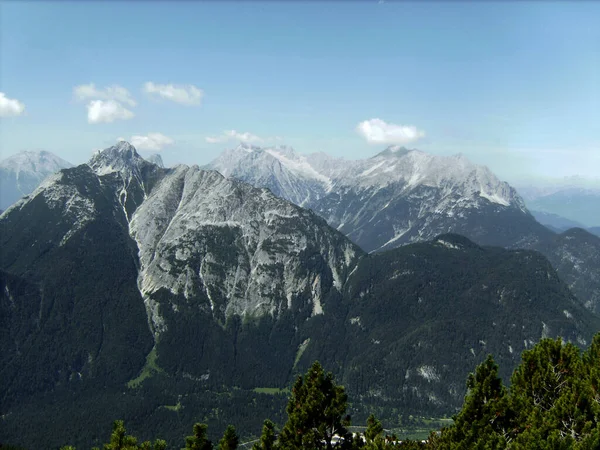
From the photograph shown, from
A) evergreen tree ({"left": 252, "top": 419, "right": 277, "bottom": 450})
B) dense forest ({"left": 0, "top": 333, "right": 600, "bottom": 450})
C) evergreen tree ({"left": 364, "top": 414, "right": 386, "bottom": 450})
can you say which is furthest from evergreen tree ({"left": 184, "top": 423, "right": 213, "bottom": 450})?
evergreen tree ({"left": 364, "top": 414, "right": 386, "bottom": 450})

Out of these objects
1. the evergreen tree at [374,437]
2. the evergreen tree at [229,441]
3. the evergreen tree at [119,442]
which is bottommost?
the evergreen tree at [374,437]

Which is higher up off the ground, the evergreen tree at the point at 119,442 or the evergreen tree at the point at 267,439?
the evergreen tree at the point at 119,442

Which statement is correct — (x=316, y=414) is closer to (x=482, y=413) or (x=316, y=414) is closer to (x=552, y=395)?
(x=482, y=413)

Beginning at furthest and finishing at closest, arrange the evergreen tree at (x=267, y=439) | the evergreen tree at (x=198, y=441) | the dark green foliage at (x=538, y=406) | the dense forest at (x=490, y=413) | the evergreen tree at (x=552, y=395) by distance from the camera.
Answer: the evergreen tree at (x=267, y=439), the evergreen tree at (x=198, y=441), the dense forest at (x=490, y=413), the evergreen tree at (x=552, y=395), the dark green foliage at (x=538, y=406)

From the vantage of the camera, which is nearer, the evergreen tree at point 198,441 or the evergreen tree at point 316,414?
the evergreen tree at point 198,441

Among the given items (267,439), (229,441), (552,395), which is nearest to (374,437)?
(267,439)

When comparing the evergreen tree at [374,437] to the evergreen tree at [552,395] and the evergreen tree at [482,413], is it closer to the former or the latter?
the evergreen tree at [482,413]

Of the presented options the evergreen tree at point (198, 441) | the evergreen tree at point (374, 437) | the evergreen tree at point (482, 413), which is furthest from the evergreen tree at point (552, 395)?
the evergreen tree at point (198, 441)

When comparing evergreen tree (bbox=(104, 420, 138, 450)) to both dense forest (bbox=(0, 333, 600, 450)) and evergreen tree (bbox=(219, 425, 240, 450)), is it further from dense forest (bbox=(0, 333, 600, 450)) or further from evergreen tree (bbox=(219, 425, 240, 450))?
evergreen tree (bbox=(219, 425, 240, 450))

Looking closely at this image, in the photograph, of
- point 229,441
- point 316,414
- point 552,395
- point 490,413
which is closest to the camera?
point 229,441
